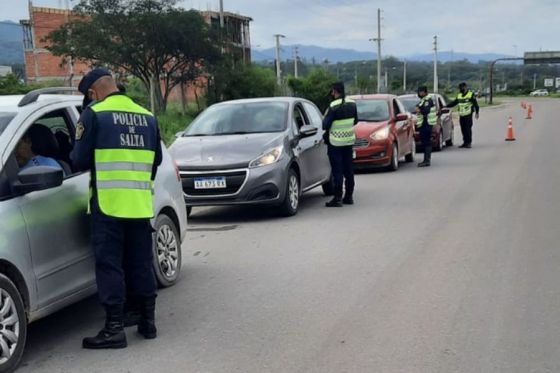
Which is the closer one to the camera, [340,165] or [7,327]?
[7,327]

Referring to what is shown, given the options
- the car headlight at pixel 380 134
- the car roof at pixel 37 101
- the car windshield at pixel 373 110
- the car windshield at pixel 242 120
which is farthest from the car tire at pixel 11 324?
the car windshield at pixel 373 110

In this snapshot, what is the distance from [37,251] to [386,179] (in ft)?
34.8

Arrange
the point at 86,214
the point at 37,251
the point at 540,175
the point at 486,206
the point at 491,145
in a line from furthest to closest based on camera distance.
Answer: the point at 491,145 → the point at 540,175 → the point at 486,206 → the point at 86,214 → the point at 37,251

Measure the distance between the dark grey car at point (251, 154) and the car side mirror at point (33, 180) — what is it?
5069mm

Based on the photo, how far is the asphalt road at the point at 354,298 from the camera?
15.9 feet

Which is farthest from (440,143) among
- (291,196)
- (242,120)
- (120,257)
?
(120,257)

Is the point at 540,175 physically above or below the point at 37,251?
below

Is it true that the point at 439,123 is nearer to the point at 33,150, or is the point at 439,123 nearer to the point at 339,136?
the point at 339,136

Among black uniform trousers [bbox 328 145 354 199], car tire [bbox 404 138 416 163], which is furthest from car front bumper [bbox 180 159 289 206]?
car tire [bbox 404 138 416 163]

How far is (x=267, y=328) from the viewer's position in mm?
5480

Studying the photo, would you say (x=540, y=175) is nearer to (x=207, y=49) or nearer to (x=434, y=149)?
(x=434, y=149)

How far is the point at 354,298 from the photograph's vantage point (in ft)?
20.4

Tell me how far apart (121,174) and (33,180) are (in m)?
0.58

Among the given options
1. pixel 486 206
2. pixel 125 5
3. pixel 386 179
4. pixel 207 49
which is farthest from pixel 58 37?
pixel 486 206
